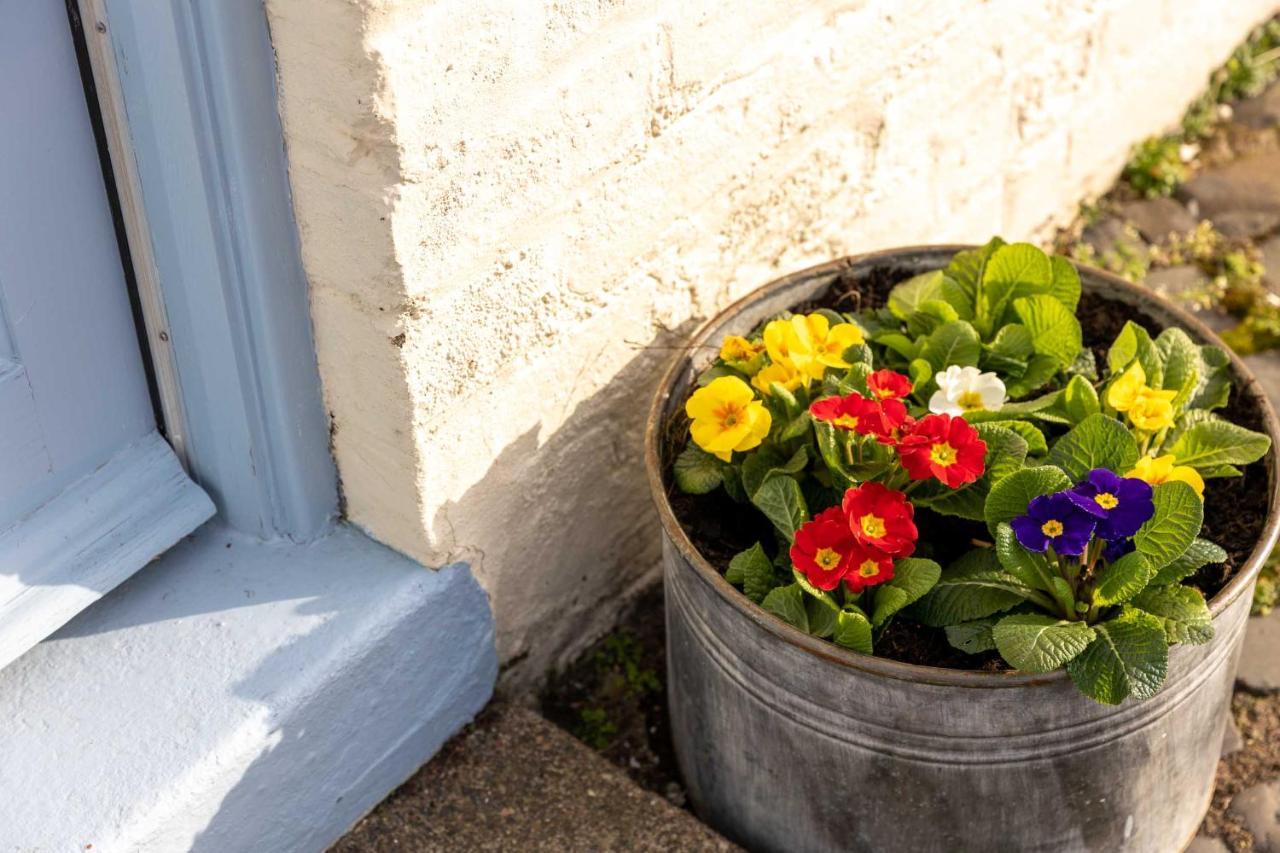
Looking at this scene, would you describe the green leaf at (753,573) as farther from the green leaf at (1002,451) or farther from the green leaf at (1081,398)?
the green leaf at (1081,398)

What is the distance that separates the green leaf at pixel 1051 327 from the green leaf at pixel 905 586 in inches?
19.7

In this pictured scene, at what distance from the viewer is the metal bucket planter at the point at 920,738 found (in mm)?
1856

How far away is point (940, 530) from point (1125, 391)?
33cm

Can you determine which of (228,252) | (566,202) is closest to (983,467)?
(566,202)

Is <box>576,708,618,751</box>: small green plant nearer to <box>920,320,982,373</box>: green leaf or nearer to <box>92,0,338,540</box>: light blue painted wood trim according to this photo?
<box>92,0,338,540</box>: light blue painted wood trim

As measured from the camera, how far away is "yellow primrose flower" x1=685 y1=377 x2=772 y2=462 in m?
2.05

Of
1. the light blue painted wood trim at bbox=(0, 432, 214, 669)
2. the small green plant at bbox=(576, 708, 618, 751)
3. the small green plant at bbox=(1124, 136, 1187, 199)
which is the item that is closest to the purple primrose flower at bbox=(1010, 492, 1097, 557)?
the small green plant at bbox=(576, 708, 618, 751)

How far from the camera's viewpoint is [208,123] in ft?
5.87

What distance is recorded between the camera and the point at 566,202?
2.06 metres

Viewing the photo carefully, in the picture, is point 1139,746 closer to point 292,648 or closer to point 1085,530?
point 1085,530

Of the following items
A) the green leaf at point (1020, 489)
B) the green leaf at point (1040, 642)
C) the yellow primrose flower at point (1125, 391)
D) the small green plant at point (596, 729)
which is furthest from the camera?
the small green plant at point (596, 729)

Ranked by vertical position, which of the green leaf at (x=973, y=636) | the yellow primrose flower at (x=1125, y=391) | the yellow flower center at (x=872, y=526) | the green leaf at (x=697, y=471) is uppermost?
the yellow primrose flower at (x=1125, y=391)

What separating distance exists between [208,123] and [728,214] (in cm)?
91

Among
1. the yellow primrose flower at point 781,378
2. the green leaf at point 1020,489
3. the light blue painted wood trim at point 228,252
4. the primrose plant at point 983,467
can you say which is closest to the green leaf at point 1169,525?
the primrose plant at point 983,467
